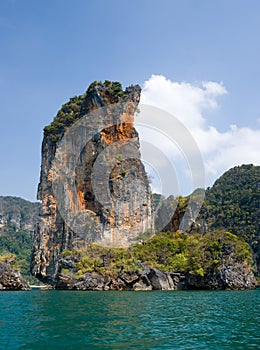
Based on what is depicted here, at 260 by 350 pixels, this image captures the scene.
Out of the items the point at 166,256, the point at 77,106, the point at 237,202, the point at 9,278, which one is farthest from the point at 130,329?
the point at 237,202

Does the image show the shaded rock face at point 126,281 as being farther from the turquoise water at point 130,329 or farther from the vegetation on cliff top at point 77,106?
the vegetation on cliff top at point 77,106

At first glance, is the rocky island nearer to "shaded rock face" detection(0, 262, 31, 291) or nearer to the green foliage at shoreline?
the green foliage at shoreline

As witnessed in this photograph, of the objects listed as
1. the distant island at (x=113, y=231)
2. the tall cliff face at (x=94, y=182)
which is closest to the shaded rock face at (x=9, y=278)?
the distant island at (x=113, y=231)

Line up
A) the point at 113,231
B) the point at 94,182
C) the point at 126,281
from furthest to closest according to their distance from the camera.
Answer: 1. the point at 94,182
2. the point at 113,231
3. the point at 126,281

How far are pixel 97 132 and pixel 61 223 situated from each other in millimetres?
13520

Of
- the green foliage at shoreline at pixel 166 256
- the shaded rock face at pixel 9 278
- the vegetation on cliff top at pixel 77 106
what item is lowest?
the shaded rock face at pixel 9 278

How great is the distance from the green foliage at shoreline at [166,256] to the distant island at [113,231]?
110 mm

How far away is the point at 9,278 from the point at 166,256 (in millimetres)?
17769

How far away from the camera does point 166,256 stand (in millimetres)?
45938

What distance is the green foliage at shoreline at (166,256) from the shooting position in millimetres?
41938

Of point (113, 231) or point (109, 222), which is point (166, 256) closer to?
point (113, 231)

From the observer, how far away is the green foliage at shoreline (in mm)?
41938

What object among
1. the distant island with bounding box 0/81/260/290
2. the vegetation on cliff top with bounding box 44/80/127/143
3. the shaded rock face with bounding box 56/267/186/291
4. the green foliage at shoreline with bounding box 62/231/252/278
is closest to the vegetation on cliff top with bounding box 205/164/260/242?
the distant island with bounding box 0/81/260/290

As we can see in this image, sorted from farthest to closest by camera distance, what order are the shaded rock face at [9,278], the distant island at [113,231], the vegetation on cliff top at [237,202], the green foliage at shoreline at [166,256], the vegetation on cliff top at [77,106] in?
1. the vegetation on cliff top at [237,202]
2. the vegetation on cliff top at [77,106]
3. the shaded rock face at [9,278]
4. the green foliage at shoreline at [166,256]
5. the distant island at [113,231]
